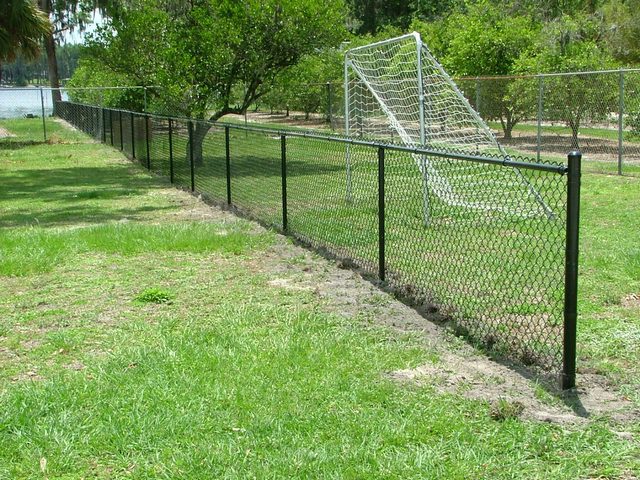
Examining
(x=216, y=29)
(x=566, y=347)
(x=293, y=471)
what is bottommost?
(x=293, y=471)

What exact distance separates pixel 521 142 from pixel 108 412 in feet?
68.1

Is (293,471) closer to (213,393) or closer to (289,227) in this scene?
(213,393)

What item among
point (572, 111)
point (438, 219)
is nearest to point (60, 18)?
point (572, 111)

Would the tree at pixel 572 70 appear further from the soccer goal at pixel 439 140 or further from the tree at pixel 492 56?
the soccer goal at pixel 439 140

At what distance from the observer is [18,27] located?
75.0 ft

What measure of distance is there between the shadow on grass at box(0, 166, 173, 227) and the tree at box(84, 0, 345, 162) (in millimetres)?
2628

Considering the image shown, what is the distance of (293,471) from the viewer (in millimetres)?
3441

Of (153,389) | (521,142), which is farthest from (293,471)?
(521,142)

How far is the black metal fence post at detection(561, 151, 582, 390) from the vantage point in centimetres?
411

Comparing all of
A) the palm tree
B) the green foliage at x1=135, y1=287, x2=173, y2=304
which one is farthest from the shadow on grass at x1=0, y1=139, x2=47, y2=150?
the green foliage at x1=135, y1=287, x2=173, y2=304

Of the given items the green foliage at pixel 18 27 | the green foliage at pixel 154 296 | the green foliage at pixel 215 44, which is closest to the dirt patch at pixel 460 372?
the green foliage at pixel 154 296

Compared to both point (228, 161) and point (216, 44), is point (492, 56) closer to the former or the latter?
point (216, 44)

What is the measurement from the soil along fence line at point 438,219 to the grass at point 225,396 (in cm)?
77

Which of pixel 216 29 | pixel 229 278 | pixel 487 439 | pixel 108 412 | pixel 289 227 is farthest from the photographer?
pixel 216 29
